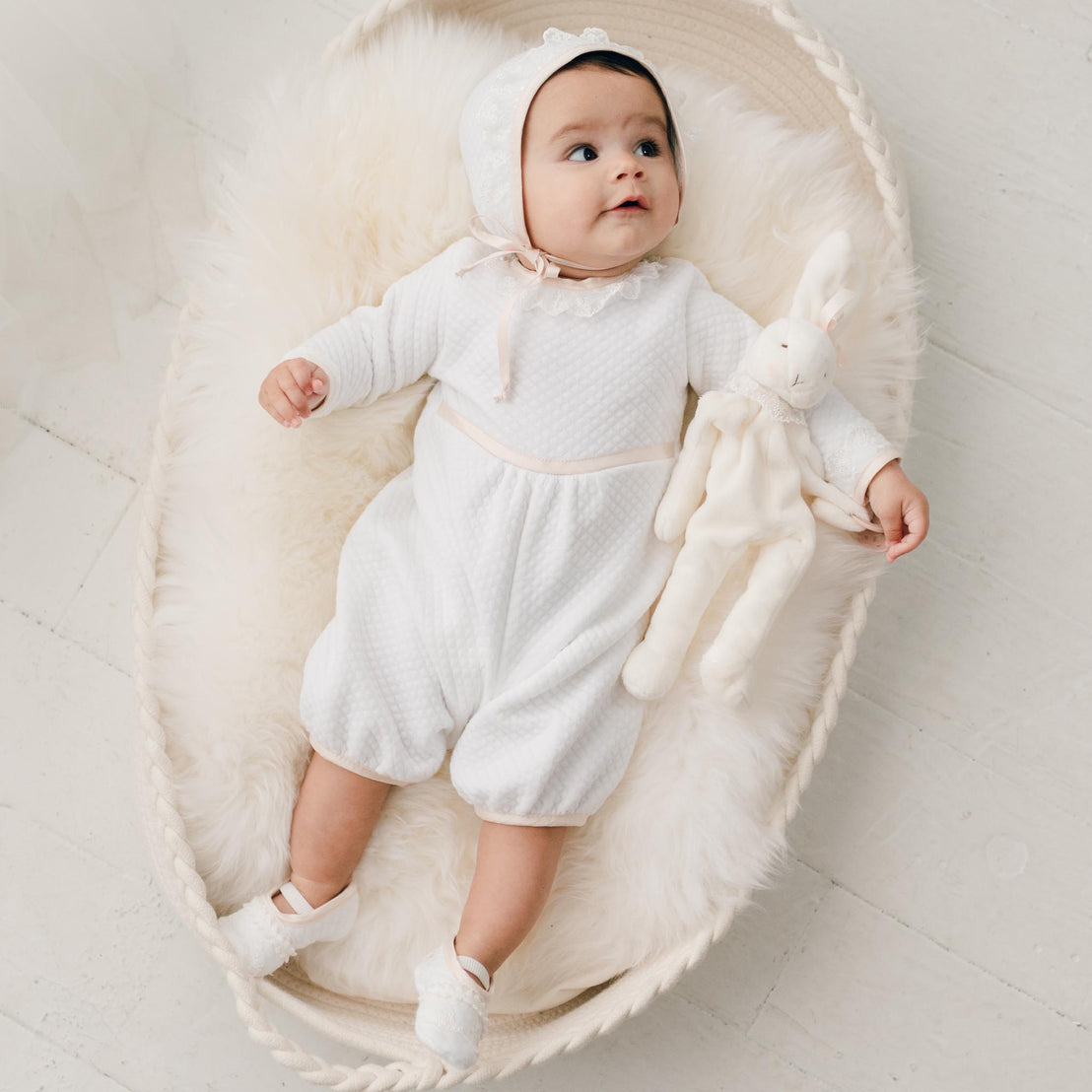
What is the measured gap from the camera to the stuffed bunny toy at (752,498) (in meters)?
1.11

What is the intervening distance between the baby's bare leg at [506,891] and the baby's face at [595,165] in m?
0.65

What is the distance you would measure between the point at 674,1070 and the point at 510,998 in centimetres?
27

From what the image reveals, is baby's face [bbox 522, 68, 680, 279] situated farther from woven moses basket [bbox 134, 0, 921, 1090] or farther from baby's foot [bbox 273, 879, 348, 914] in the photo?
baby's foot [bbox 273, 879, 348, 914]

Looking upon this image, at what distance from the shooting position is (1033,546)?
136cm

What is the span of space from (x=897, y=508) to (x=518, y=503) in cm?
41

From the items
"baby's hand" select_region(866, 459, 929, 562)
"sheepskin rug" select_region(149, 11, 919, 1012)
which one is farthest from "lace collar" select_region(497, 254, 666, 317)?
"baby's hand" select_region(866, 459, 929, 562)

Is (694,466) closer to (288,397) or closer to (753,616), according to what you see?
(753,616)

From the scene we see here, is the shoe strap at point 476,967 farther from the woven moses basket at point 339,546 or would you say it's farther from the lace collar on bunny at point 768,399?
the lace collar on bunny at point 768,399

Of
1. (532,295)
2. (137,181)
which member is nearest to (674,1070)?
(532,295)

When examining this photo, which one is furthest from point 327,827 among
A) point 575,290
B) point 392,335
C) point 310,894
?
point 575,290

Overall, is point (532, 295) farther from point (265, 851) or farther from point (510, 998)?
point (510, 998)

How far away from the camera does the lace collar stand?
1.15 meters

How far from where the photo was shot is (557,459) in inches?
44.9

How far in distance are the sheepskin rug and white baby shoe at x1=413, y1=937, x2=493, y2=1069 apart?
0.11 meters
